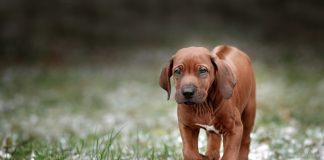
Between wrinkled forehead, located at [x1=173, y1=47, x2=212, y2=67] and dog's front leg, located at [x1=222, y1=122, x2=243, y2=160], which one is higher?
wrinkled forehead, located at [x1=173, y1=47, x2=212, y2=67]

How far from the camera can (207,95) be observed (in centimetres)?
668

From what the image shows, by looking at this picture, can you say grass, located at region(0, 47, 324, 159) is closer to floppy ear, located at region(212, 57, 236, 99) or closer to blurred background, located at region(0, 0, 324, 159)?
blurred background, located at region(0, 0, 324, 159)

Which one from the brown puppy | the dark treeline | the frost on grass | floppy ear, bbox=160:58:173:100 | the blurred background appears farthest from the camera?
the dark treeline

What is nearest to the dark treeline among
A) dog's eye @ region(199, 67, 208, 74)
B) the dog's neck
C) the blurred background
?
the blurred background

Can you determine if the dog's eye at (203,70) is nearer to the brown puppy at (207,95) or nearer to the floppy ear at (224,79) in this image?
the brown puppy at (207,95)

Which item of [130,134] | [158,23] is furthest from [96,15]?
[130,134]

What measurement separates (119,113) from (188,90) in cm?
905

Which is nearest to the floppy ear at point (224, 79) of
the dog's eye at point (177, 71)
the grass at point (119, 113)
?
the dog's eye at point (177, 71)

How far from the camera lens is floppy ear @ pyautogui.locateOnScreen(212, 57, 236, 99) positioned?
656cm

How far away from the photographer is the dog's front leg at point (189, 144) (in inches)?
267

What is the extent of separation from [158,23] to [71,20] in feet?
12.2

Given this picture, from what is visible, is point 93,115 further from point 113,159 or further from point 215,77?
point 215,77

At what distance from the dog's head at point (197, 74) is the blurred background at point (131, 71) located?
1289 mm

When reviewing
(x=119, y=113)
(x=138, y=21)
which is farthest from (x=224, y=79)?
(x=138, y=21)
